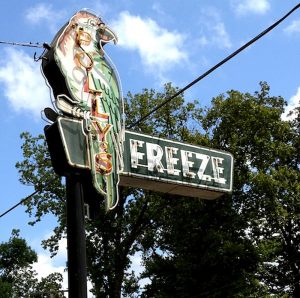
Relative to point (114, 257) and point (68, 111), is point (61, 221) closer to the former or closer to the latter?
point (114, 257)

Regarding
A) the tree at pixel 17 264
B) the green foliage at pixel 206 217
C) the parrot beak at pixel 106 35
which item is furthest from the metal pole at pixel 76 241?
the tree at pixel 17 264

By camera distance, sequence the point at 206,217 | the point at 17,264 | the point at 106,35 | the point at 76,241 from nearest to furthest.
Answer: the point at 76,241 < the point at 106,35 < the point at 206,217 < the point at 17,264

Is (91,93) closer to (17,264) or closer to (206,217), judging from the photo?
(206,217)

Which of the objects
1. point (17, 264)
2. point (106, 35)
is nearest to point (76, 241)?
point (106, 35)

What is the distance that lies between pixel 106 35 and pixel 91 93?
1.63 meters

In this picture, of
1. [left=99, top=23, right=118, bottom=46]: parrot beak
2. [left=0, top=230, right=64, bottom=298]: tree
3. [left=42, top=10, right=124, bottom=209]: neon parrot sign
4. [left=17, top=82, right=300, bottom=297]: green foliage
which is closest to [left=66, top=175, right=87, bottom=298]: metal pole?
[left=42, top=10, right=124, bottom=209]: neon parrot sign

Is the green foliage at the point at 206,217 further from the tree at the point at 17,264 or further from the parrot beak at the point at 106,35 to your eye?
the tree at the point at 17,264

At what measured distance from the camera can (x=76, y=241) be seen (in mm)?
9078

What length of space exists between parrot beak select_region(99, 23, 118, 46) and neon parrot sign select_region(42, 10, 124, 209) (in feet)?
0.33

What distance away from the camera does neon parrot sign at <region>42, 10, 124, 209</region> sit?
994cm

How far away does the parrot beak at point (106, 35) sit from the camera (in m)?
11.3

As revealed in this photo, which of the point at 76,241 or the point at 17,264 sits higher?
the point at 17,264

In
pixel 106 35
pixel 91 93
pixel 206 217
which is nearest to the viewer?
pixel 91 93

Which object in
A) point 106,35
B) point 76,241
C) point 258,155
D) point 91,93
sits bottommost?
point 76,241
